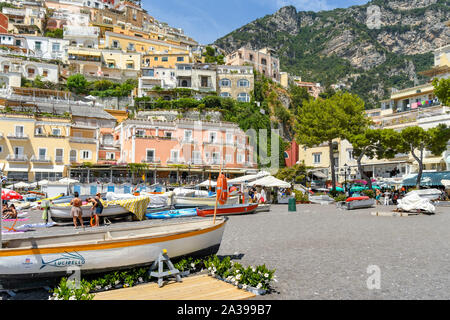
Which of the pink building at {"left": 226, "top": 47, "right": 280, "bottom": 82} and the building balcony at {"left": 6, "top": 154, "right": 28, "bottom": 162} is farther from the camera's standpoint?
the pink building at {"left": 226, "top": 47, "right": 280, "bottom": 82}

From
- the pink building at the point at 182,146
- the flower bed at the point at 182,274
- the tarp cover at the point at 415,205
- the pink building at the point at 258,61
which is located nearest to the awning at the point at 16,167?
the pink building at the point at 182,146

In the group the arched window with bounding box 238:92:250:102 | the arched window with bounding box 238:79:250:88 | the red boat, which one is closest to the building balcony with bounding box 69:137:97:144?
the red boat

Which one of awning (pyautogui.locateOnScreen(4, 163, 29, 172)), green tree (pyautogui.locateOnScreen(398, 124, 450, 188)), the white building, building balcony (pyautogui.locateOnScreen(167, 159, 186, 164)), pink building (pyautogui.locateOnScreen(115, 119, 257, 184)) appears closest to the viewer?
green tree (pyautogui.locateOnScreen(398, 124, 450, 188))

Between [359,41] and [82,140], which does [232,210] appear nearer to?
[82,140]

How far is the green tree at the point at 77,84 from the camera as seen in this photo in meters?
60.9

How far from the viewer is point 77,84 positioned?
2413 inches

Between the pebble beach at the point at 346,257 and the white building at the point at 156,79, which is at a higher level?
the white building at the point at 156,79

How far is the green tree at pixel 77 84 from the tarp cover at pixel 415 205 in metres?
54.3

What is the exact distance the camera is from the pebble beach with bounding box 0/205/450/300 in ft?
21.5

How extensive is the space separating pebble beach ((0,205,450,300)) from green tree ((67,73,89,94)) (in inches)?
2099

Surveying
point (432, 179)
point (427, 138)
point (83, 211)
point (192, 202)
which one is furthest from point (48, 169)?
point (432, 179)

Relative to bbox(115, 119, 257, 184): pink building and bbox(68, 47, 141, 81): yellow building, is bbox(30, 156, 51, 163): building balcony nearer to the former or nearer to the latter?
bbox(115, 119, 257, 184): pink building

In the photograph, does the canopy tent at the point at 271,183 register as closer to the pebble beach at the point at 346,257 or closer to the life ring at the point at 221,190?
the pebble beach at the point at 346,257
